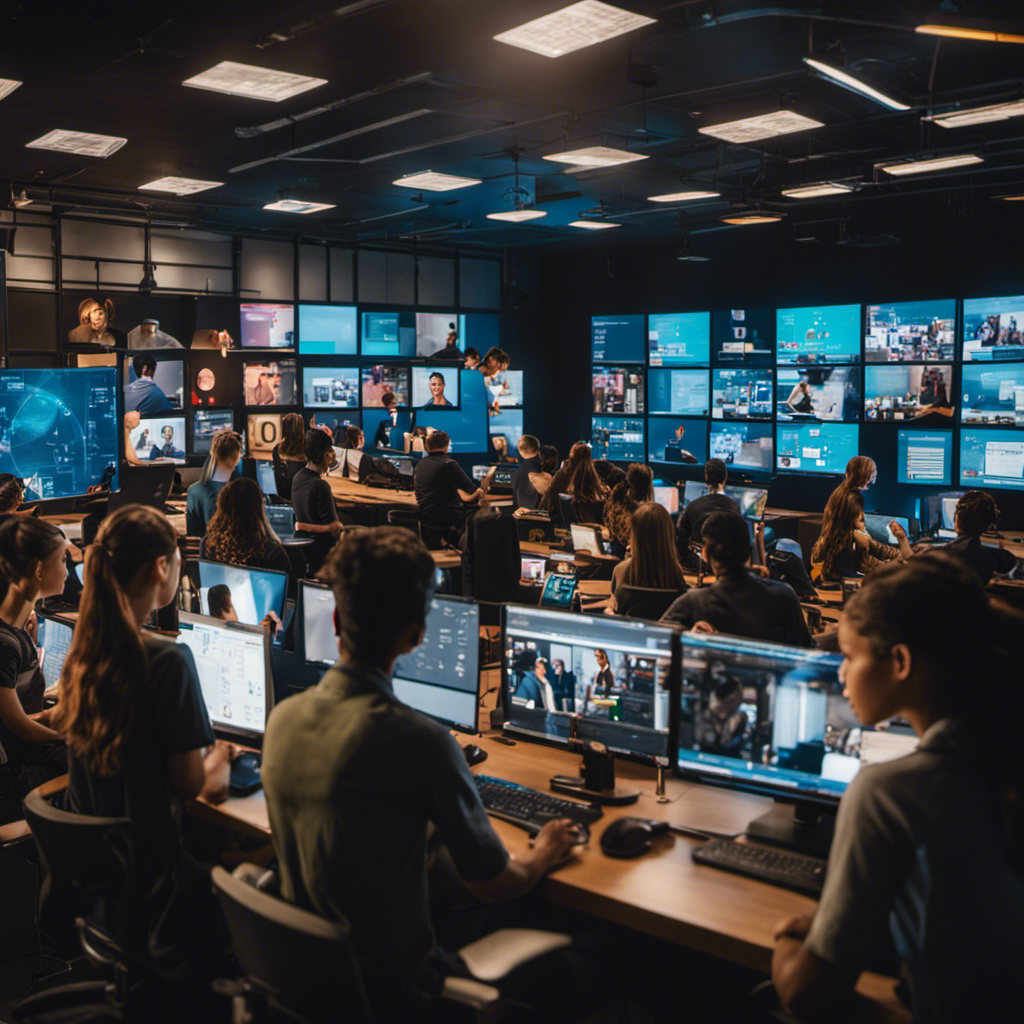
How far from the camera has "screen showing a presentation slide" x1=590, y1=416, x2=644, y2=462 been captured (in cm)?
1385

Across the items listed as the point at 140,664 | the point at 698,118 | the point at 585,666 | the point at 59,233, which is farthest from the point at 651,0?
the point at 59,233

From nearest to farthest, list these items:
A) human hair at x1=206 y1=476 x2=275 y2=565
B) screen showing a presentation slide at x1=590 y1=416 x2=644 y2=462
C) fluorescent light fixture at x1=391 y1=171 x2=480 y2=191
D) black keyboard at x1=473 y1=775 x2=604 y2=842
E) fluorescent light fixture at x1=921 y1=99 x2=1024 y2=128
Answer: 1. black keyboard at x1=473 y1=775 x2=604 y2=842
2. human hair at x1=206 y1=476 x2=275 y2=565
3. fluorescent light fixture at x1=921 y1=99 x2=1024 y2=128
4. fluorescent light fixture at x1=391 y1=171 x2=480 y2=191
5. screen showing a presentation slide at x1=590 y1=416 x2=644 y2=462

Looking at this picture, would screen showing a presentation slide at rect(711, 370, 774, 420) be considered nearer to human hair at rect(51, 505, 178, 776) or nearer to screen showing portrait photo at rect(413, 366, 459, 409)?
screen showing portrait photo at rect(413, 366, 459, 409)

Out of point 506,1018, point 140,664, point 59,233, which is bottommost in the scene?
point 506,1018

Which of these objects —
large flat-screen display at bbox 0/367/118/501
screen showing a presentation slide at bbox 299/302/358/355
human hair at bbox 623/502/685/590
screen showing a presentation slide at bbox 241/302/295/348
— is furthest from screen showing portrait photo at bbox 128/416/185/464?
human hair at bbox 623/502/685/590

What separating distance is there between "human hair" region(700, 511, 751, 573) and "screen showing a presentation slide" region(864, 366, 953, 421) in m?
7.95

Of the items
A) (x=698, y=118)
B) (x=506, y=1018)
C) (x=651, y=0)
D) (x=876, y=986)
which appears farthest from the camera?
(x=698, y=118)

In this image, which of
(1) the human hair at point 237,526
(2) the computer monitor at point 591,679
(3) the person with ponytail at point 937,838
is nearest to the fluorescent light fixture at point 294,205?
(1) the human hair at point 237,526

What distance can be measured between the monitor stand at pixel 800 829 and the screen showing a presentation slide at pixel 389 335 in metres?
11.6

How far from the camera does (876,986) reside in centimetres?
189

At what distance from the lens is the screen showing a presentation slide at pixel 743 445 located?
12281mm

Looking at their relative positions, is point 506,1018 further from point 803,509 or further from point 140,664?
point 803,509

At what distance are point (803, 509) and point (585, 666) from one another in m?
9.68

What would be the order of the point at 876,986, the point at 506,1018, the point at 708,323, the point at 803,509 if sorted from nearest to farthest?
the point at 876,986 → the point at 506,1018 → the point at 803,509 → the point at 708,323
